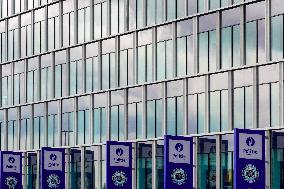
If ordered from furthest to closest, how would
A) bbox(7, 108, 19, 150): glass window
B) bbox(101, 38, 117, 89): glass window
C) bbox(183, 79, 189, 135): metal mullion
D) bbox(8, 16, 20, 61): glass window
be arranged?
bbox(8, 16, 20, 61): glass window < bbox(7, 108, 19, 150): glass window < bbox(101, 38, 117, 89): glass window < bbox(183, 79, 189, 135): metal mullion

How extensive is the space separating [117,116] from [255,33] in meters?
14.2

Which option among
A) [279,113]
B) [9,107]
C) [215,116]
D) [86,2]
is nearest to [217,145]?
[215,116]

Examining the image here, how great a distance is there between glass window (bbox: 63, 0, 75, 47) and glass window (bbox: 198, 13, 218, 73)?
15.0 meters

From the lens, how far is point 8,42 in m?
82.8

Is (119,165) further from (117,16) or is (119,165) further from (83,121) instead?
(117,16)

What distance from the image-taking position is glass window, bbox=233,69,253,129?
5653 centimetres

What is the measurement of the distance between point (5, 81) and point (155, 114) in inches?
857

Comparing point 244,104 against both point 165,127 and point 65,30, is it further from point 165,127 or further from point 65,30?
point 65,30

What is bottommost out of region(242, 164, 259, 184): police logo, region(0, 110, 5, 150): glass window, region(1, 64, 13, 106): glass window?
region(242, 164, 259, 184): police logo

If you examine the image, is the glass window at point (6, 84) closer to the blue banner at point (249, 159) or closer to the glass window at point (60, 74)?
the glass window at point (60, 74)

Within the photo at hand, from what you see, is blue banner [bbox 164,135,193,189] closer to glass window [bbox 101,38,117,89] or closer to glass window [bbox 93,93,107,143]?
glass window [bbox 101,38,117,89]

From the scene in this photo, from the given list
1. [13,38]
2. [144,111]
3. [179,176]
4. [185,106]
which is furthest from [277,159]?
[13,38]

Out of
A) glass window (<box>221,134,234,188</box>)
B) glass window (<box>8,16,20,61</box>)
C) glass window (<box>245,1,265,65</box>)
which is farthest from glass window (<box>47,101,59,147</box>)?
glass window (<box>245,1,265,65</box>)

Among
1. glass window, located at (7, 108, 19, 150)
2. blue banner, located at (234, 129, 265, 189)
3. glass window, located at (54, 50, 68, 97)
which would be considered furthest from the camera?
glass window, located at (7, 108, 19, 150)
